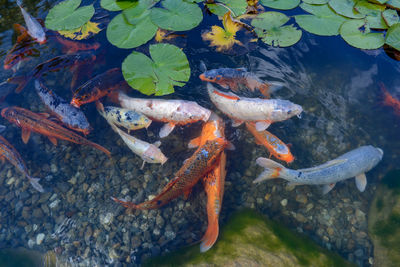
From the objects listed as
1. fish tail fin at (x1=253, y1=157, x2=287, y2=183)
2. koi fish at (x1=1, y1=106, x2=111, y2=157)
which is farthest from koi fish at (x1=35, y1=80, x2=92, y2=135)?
fish tail fin at (x1=253, y1=157, x2=287, y2=183)

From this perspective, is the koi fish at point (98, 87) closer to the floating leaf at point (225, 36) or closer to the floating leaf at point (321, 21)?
the floating leaf at point (225, 36)

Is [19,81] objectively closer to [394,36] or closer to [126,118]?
[126,118]

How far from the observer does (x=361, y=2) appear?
4.88 metres

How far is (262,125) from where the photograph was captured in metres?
4.05

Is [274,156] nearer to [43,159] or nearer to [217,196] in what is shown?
[217,196]

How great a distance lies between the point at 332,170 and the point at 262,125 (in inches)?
46.3

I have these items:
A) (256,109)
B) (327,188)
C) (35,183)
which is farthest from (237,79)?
(35,183)

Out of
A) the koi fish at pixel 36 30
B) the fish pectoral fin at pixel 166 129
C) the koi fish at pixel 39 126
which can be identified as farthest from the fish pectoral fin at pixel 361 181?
the koi fish at pixel 36 30

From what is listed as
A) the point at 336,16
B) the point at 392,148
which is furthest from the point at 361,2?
the point at 392,148

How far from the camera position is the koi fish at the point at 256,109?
156 inches

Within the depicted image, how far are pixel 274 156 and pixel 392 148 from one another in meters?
1.99

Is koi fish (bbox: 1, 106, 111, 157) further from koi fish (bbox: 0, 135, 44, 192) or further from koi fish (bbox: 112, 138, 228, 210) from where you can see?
koi fish (bbox: 112, 138, 228, 210)

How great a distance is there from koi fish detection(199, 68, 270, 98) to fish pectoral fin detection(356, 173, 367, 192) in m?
1.88

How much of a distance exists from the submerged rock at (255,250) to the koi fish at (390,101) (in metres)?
2.81
